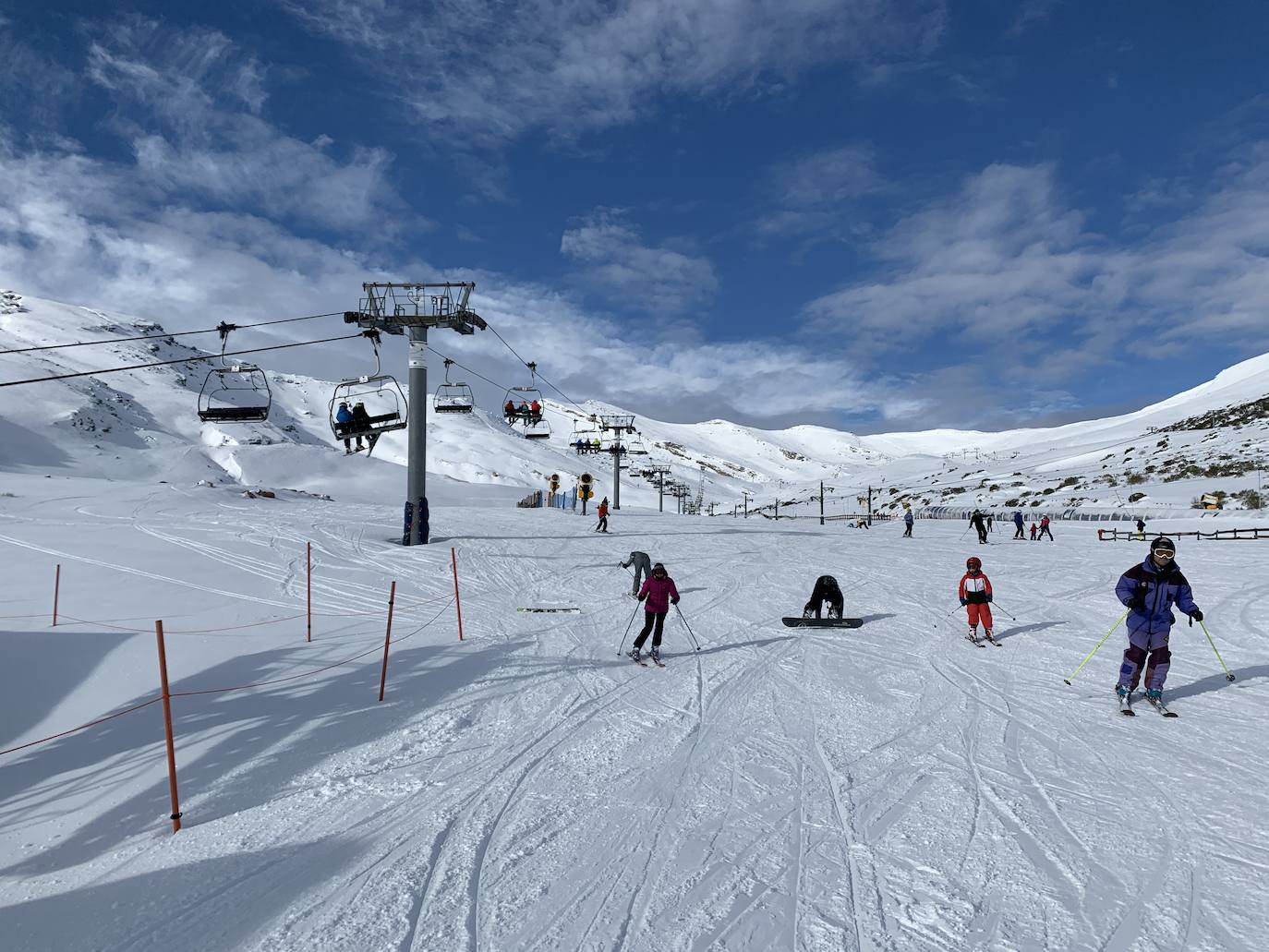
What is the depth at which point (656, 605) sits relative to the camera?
9.49 metres

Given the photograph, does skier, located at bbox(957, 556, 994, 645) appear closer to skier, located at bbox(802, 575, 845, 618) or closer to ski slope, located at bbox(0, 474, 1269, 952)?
ski slope, located at bbox(0, 474, 1269, 952)

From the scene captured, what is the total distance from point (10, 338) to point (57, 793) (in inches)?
7805

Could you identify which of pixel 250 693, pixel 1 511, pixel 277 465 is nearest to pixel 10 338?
pixel 277 465

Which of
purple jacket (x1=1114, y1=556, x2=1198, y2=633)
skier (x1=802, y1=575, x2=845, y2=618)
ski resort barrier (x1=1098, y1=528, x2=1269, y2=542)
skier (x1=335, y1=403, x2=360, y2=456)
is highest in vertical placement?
skier (x1=335, y1=403, x2=360, y2=456)

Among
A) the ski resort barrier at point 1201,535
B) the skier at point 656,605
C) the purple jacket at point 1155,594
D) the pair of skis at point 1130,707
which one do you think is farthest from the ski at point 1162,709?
the ski resort barrier at point 1201,535

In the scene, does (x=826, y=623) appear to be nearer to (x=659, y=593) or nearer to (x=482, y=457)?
(x=659, y=593)

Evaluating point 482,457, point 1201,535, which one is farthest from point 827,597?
point 482,457

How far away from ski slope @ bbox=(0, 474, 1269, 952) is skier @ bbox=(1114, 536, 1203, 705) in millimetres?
506

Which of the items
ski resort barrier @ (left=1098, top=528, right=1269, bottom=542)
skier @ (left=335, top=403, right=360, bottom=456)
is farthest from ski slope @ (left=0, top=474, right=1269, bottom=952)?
ski resort barrier @ (left=1098, top=528, right=1269, bottom=542)

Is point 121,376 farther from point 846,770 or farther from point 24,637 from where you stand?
point 846,770

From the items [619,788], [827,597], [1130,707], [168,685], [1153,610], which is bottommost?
[619,788]

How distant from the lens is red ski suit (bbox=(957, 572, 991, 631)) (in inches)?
417

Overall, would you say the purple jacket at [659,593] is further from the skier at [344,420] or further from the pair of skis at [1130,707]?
the skier at [344,420]

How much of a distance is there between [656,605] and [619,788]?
4.17 metres
